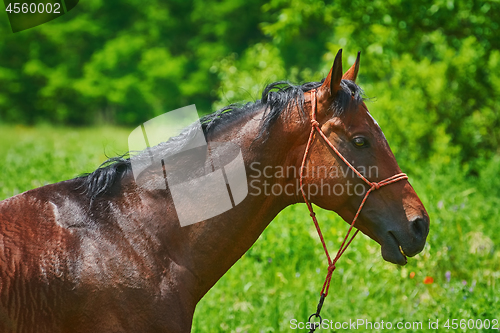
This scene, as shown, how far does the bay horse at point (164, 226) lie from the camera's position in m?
1.86

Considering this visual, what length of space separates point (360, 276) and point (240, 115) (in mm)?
2979

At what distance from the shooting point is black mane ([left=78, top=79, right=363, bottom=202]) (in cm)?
213

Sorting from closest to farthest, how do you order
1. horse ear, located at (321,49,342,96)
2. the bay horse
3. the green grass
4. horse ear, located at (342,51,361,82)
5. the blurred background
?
the bay horse < horse ear, located at (321,49,342,96) < horse ear, located at (342,51,361,82) < the green grass < the blurred background

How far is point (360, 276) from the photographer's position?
4.60 meters

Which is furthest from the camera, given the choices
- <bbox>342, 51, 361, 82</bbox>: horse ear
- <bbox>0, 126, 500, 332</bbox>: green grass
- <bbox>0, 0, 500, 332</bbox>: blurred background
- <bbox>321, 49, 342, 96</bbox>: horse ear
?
<bbox>0, 0, 500, 332</bbox>: blurred background

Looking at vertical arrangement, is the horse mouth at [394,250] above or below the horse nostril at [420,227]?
below

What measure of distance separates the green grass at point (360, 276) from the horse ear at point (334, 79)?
2.17 m

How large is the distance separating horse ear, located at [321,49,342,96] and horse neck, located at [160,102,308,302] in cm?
21

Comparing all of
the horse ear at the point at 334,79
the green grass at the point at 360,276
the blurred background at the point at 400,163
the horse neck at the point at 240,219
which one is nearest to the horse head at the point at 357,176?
the horse ear at the point at 334,79

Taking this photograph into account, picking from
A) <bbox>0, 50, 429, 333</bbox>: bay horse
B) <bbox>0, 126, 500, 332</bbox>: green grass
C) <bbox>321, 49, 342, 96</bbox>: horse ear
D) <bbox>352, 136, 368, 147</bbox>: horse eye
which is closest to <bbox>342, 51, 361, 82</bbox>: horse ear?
<bbox>0, 50, 429, 333</bbox>: bay horse

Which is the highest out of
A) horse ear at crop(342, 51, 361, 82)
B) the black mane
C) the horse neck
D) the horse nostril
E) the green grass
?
horse ear at crop(342, 51, 361, 82)

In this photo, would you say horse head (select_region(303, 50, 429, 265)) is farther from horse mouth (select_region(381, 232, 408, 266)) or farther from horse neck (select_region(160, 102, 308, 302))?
horse neck (select_region(160, 102, 308, 302))

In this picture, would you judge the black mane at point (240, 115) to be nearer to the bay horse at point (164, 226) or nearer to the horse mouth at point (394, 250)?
the bay horse at point (164, 226)

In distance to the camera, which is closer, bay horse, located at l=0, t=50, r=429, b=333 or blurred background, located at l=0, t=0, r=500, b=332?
bay horse, located at l=0, t=50, r=429, b=333
